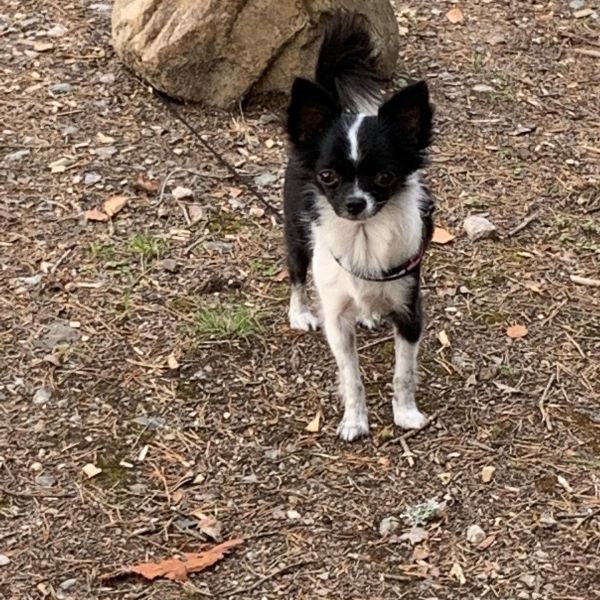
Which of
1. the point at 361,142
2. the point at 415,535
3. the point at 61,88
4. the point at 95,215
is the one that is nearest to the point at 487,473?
the point at 415,535

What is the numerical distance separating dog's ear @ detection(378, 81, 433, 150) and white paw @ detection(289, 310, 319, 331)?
1.06 metres

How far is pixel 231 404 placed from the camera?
412 cm

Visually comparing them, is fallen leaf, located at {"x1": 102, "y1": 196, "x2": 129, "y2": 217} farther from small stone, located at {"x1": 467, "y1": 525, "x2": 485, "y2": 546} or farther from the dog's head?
small stone, located at {"x1": 467, "y1": 525, "x2": 485, "y2": 546}

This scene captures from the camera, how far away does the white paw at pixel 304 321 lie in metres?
4.44

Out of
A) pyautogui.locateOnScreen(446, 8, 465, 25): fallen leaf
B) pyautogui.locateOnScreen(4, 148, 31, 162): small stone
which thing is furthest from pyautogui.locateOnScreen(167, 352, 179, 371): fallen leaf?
pyautogui.locateOnScreen(446, 8, 465, 25): fallen leaf

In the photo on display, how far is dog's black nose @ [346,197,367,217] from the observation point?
11.4 ft

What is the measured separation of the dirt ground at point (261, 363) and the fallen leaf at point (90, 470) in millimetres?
18

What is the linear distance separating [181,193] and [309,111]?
169 cm

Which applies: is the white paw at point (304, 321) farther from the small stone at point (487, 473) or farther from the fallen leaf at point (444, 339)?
the small stone at point (487, 473)

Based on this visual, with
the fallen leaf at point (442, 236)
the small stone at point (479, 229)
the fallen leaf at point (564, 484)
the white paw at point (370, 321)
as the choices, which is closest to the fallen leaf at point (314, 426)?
the white paw at point (370, 321)

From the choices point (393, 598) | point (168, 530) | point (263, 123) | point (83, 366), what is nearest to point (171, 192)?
point (263, 123)

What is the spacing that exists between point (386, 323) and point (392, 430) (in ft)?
1.83

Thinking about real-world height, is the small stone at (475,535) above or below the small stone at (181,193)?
above

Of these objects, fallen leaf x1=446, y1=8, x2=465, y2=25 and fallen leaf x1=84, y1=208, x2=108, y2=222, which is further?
fallen leaf x1=446, y1=8, x2=465, y2=25
